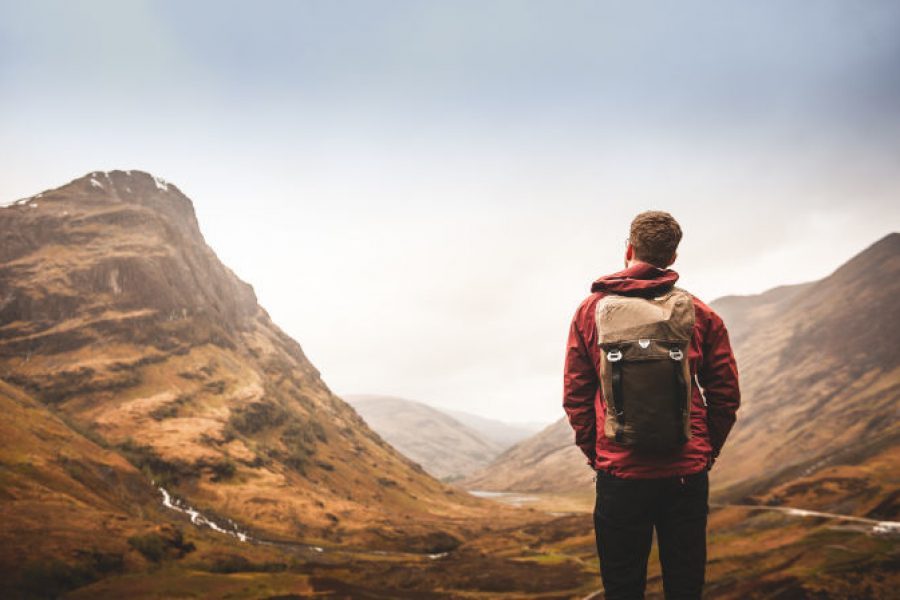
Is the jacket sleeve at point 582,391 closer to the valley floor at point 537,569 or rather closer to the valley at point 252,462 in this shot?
the valley at point 252,462

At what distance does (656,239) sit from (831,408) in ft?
546

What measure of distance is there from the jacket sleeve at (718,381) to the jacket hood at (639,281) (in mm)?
578

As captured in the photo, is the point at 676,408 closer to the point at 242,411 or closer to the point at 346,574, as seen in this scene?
the point at 346,574

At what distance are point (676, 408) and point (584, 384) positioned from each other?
909 mm

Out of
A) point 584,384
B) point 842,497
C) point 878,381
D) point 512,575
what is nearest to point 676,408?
point 584,384

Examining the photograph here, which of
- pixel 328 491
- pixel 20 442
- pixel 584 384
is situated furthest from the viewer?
pixel 328 491

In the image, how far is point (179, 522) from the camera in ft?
183

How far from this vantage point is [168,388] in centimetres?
9262

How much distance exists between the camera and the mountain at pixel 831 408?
75562 millimetres

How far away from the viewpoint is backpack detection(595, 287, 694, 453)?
403 centimetres

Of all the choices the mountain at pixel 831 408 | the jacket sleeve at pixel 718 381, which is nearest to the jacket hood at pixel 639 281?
the jacket sleeve at pixel 718 381

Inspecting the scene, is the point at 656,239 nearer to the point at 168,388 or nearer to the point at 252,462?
the point at 252,462

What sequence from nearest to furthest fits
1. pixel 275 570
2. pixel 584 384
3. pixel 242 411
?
pixel 584 384 < pixel 275 570 < pixel 242 411

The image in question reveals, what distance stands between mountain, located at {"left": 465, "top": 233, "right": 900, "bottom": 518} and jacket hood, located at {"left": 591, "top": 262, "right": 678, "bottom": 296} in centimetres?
7113
